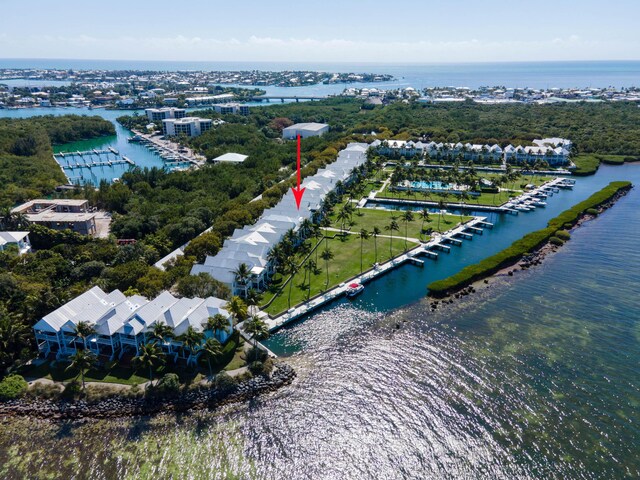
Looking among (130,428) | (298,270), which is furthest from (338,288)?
(130,428)

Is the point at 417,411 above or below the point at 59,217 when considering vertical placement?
below

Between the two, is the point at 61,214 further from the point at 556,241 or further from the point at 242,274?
the point at 556,241

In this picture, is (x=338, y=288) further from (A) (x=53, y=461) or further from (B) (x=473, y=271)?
(A) (x=53, y=461)

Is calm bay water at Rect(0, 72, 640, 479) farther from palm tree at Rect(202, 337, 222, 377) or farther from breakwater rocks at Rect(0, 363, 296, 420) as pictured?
palm tree at Rect(202, 337, 222, 377)

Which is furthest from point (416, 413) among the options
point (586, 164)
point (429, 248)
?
point (586, 164)

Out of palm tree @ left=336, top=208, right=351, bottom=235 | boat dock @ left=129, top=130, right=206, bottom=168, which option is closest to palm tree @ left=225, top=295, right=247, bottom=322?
palm tree @ left=336, top=208, right=351, bottom=235
